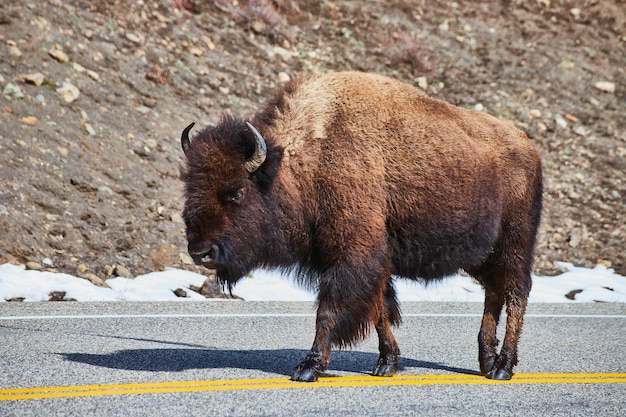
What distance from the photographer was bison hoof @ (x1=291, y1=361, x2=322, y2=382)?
20.0ft

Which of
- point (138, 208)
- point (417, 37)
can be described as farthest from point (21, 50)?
point (417, 37)

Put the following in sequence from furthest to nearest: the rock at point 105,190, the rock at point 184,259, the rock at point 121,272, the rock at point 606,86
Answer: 1. the rock at point 606,86
2. the rock at point 105,190
3. the rock at point 184,259
4. the rock at point 121,272

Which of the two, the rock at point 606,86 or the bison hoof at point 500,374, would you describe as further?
the rock at point 606,86

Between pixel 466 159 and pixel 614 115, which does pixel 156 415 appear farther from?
pixel 614 115

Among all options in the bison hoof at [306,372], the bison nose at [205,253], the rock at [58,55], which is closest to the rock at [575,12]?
the rock at [58,55]

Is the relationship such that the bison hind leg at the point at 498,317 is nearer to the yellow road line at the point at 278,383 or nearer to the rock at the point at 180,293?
the yellow road line at the point at 278,383

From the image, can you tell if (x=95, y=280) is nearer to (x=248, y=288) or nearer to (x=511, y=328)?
(x=248, y=288)

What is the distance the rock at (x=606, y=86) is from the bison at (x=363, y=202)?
49.8ft

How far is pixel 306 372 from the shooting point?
6.12 metres

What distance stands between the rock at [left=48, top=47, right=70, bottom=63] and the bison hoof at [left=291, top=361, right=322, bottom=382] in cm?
1140

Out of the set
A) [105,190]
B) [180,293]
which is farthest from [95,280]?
[105,190]

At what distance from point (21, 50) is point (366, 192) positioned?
11.0m

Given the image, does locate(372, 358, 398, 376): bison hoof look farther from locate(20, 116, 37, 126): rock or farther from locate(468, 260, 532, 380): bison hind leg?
locate(20, 116, 37, 126): rock

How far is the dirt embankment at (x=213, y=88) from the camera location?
12.8 meters
